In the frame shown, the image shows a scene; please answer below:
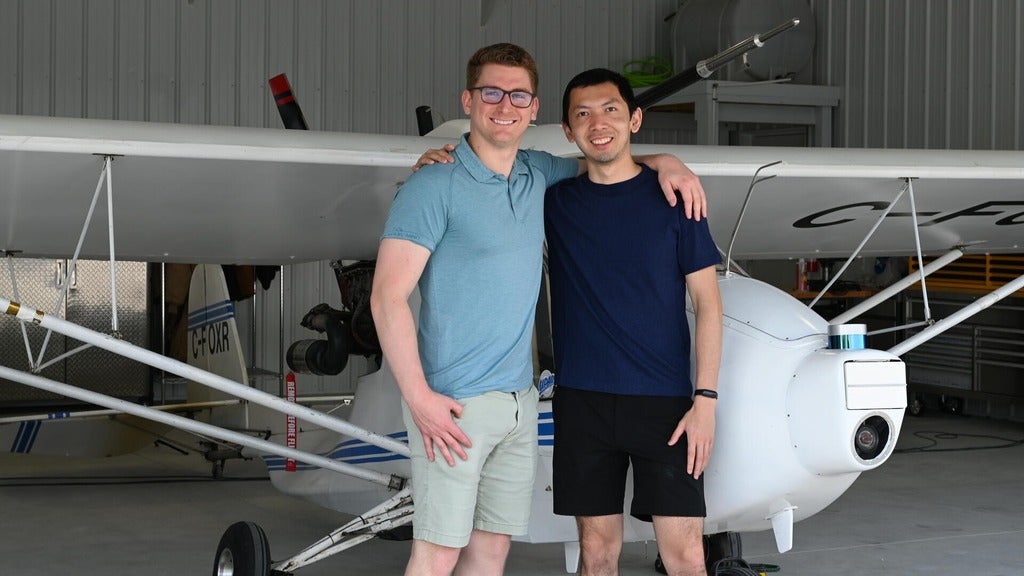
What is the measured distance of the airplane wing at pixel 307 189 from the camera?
3.33 m

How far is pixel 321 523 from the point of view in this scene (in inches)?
242

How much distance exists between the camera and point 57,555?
5371 mm

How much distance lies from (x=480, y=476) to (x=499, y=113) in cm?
83

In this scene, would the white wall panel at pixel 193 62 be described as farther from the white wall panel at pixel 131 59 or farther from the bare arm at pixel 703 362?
the bare arm at pixel 703 362

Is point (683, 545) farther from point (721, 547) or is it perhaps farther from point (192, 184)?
point (192, 184)

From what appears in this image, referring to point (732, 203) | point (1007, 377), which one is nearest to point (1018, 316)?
point (1007, 377)

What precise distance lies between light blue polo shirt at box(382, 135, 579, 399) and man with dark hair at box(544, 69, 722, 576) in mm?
350

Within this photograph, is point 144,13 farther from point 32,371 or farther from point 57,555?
point 32,371

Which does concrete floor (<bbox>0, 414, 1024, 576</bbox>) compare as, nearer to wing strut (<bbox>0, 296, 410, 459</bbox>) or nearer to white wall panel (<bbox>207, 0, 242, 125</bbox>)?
wing strut (<bbox>0, 296, 410, 459</bbox>)

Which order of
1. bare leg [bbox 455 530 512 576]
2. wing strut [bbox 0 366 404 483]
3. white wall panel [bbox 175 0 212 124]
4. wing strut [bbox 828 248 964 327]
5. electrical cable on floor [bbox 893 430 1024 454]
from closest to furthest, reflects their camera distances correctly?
bare leg [bbox 455 530 512 576], wing strut [bbox 0 366 404 483], wing strut [bbox 828 248 964 327], electrical cable on floor [bbox 893 430 1024 454], white wall panel [bbox 175 0 212 124]

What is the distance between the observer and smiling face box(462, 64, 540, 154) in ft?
8.64

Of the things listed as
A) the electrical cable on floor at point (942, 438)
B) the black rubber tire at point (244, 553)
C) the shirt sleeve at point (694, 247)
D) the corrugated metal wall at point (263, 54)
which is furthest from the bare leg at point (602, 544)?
the corrugated metal wall at point (263, 54)

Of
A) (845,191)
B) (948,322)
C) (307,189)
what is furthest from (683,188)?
(948,322)

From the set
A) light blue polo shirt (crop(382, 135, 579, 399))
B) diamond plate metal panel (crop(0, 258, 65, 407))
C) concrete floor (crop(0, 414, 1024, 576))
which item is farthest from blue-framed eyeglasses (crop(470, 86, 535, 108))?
diamond plate metal panel (crop(0, 258, 65, 407))
